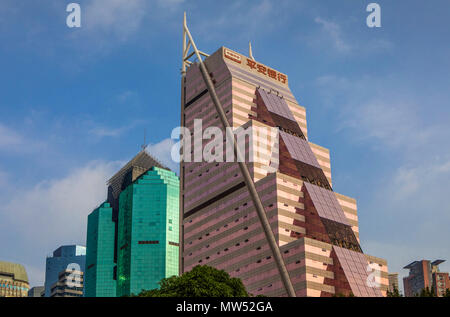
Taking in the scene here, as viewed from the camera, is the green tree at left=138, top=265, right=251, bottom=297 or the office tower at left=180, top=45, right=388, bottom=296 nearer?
the green tree at left=138, top=265, right=251, bottom=297

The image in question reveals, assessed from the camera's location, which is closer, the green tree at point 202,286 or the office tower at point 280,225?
the green tree at point 202,286

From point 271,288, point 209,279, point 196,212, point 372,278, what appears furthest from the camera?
point 196,212

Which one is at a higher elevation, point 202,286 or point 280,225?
point 280,225

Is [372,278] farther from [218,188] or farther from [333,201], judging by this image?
[218,188]

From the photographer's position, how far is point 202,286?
99.4 m

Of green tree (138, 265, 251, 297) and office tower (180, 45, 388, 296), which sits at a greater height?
office tower (180, 45, 388, 296)

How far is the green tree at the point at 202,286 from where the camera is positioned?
9853 cm

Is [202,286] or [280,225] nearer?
[202,286]

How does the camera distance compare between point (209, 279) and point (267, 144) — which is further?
point (267, 144)

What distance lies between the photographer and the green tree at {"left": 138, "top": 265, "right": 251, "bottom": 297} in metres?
98.5
